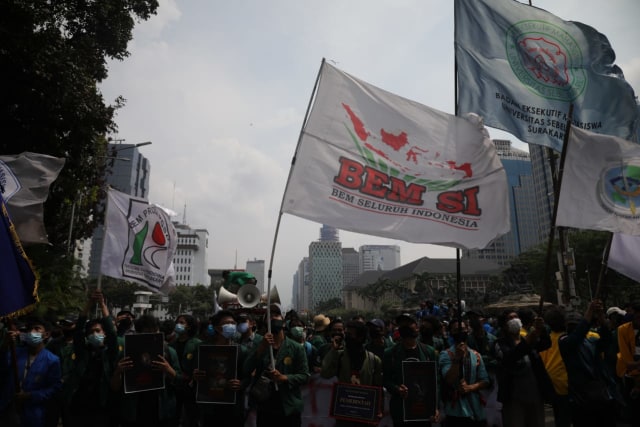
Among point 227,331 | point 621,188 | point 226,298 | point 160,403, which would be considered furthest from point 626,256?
point 226,298

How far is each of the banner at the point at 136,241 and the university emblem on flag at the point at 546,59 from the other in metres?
7.05

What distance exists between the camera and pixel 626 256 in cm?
746

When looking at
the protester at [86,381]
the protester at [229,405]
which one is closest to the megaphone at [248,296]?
the protester at [86,381]

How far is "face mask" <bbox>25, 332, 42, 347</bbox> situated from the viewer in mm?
6051

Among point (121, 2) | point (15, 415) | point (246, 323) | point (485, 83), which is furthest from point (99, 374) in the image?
point (121, 2)

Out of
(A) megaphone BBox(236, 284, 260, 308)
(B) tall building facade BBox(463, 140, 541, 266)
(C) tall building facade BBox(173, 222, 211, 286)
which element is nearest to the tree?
(A) megaphone BBox(236, 284, 260, 308)

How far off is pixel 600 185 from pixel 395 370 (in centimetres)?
362

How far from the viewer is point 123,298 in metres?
78.9

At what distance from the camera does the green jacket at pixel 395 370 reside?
16.8ft

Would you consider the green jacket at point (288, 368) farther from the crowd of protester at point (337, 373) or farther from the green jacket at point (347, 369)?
the green jacket at point (347, 369)

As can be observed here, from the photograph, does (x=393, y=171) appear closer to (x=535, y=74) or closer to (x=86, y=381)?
(x=535, y=74)

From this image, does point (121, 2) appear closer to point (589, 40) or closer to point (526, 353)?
point (589, 40)

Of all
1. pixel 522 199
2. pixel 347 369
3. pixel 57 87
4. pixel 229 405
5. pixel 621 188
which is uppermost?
pixel 522 199

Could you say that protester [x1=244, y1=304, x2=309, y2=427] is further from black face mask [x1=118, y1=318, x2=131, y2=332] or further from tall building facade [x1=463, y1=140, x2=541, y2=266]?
tall building facade [x1=463, y1=140, x2=541, y2=266]
